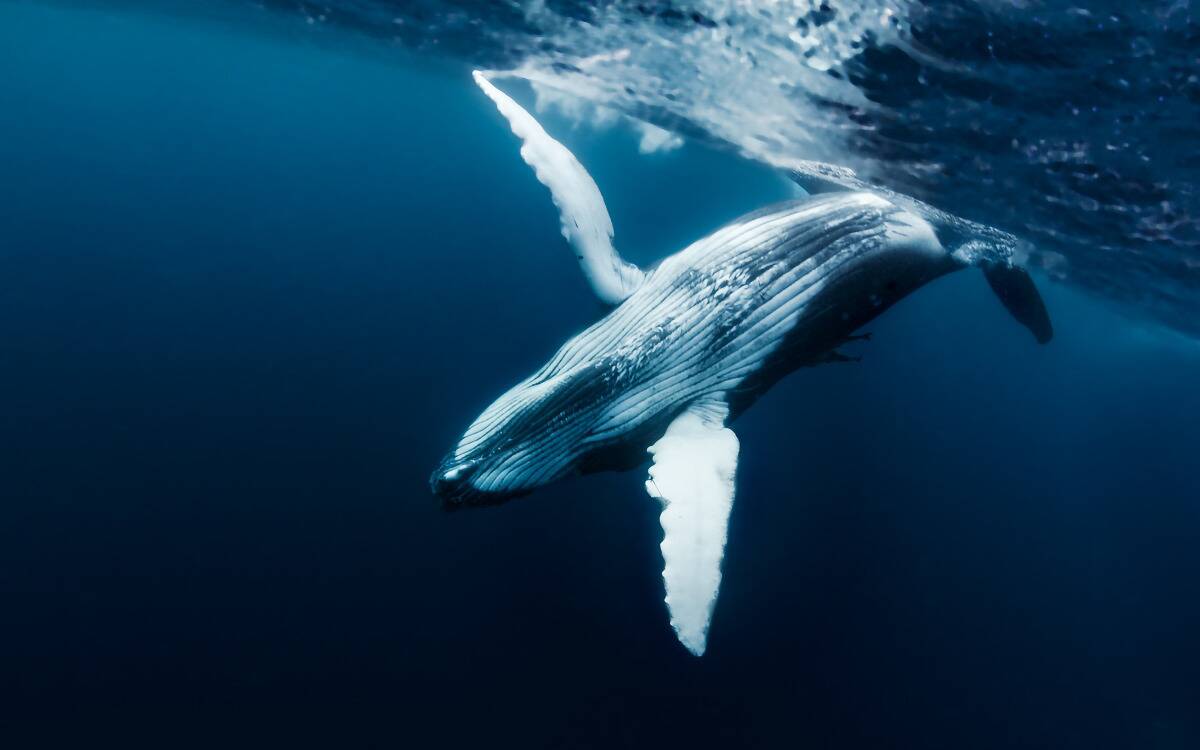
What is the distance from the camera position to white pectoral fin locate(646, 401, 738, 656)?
8.60 ft

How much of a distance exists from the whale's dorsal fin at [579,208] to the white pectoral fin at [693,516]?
94 cm

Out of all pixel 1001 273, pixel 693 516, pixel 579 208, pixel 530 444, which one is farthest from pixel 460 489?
pixel 1001 273

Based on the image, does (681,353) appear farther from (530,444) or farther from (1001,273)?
(1001,273)

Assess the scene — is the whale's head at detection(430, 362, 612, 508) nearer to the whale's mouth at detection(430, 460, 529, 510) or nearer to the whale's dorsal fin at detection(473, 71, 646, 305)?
the whale's mouth at detection(430, 460, 529, 510)

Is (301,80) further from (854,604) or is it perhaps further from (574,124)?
(854,604)

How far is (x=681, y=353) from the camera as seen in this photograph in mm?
3275

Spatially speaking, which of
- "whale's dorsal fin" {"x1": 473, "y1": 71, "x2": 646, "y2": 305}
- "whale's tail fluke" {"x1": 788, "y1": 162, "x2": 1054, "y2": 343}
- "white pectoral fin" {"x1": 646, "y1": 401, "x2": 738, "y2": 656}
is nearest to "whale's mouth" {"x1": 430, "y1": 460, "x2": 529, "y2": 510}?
"white pectoral fin" {"x1": 646, "y1": 401, "x2": 738, "y2": 656}

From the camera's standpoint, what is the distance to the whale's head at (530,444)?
3043mm

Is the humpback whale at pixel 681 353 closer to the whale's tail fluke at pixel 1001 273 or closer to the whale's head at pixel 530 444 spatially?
the whale's head at pixel 530 444

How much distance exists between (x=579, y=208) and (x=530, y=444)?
1.26 m

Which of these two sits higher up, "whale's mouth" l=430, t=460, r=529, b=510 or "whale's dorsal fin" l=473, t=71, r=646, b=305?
"whale's dorsal fin" l=473, t=71, r=646, b=305

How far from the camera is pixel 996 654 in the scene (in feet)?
61.1

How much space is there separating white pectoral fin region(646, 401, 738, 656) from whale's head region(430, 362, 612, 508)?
0.42 metres

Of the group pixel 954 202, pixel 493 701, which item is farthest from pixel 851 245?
pixel 493 701
